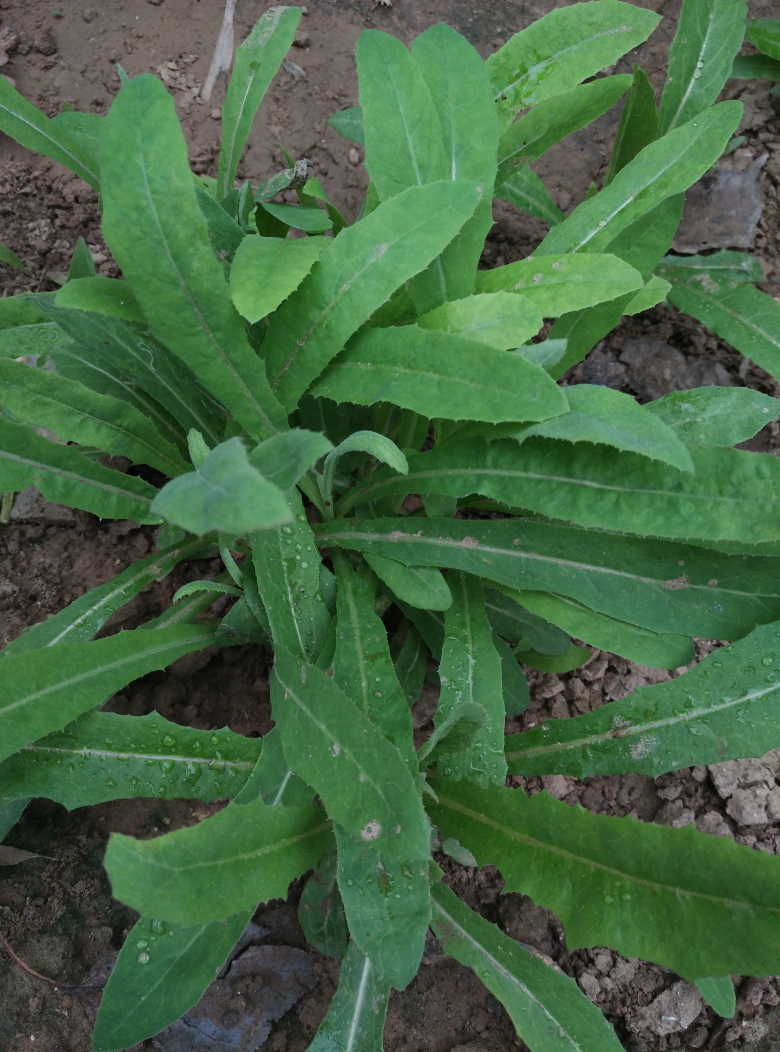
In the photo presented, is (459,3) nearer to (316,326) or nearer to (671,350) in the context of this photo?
(671,350)

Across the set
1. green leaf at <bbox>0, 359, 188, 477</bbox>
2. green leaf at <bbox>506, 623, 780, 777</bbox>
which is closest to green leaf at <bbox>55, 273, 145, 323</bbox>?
green leaf at <bbox>0, 359, 188, 477</bbox>

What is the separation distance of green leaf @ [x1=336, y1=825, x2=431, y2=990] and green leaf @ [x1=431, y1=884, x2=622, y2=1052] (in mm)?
198

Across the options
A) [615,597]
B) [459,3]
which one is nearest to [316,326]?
[615,597]

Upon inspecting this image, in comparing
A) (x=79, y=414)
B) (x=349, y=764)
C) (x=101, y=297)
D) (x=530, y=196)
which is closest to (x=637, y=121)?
(x=530, y=196)

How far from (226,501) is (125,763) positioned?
2.18 feet

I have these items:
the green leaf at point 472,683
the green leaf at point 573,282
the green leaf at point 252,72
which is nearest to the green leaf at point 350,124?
the green leaf at point 252,72

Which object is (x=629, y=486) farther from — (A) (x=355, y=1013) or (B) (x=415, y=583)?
(A) (x=355, y=1013)

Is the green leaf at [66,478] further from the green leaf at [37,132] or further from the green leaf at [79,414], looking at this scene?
the green leaf at [37,132]

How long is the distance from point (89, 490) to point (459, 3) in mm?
1842

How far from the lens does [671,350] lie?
192 centimetres

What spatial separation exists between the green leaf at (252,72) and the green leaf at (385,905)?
1375 millimetres

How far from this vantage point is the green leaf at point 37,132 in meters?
1.40

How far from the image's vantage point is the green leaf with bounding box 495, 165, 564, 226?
71.7 inches

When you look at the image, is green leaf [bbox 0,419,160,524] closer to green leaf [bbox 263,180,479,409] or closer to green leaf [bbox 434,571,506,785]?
green leaf [bbox 263,180,479,409]
